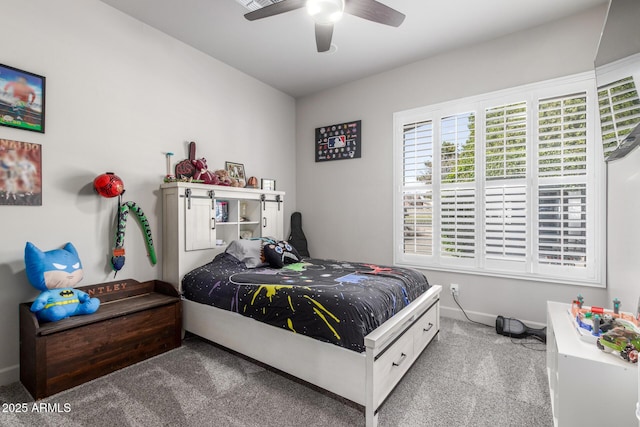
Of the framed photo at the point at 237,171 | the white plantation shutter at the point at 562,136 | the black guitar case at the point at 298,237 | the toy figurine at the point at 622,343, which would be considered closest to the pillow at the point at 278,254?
the framed photo at the point at 237,171

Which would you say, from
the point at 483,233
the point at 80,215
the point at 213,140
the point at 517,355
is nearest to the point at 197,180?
the point at 213,140

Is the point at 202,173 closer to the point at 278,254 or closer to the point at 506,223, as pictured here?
the point at 278,254

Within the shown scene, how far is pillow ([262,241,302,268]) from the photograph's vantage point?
9.39 feet

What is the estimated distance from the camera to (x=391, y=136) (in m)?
3.70

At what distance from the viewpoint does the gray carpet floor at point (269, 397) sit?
1677mm

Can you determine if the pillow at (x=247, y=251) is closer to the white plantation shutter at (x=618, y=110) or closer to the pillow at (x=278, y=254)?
the pillow at (x=278, y=254)

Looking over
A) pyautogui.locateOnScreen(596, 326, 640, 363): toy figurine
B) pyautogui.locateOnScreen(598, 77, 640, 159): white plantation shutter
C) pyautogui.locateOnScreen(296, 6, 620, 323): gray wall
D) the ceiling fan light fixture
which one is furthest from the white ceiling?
pyautogui.locateOnScreen(596, 326, 640, 363): toy figurine

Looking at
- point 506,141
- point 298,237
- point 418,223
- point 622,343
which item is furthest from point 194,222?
point 506,141

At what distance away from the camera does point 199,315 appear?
2596mm

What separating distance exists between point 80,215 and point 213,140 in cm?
152

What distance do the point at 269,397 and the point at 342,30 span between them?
3.18m

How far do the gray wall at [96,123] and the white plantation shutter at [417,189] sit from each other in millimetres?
2266

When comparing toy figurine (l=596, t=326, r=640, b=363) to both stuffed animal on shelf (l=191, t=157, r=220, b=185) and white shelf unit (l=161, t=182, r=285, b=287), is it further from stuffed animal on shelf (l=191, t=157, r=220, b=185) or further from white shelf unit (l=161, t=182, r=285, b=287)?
stuffed animal on shelf (l=191, t=157, r=220, b=185)

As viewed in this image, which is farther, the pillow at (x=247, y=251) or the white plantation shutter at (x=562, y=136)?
the pillow at (x=247, y=251)
